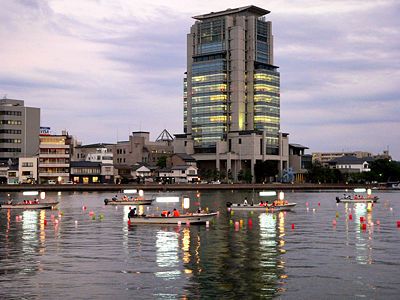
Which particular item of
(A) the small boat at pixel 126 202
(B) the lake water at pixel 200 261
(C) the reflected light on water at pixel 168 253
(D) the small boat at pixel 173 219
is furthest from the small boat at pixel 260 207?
(C) the reflected light on water at pixel 168 253

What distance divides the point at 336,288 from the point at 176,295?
10450 millimetres

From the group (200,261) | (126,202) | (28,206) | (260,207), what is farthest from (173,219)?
(126,202)

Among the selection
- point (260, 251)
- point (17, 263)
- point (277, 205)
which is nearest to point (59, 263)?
point (17, 263)

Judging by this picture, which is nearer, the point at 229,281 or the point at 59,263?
the point at 229,281

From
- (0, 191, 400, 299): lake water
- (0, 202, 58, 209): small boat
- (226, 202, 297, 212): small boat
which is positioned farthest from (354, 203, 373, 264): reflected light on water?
(0, 202, 58, 209): small boat

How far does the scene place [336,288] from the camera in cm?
4000

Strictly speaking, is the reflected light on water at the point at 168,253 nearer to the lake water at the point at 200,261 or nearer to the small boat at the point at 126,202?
the lake water at the point at 200,261

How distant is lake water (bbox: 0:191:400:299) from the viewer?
3950 centimetres

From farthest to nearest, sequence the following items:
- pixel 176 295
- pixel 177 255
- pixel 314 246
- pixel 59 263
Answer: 1. pixel 314 246
2. pixel 177 255
3. pixel 59 263
4. pixel 176 295

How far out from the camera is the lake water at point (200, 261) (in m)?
39.5

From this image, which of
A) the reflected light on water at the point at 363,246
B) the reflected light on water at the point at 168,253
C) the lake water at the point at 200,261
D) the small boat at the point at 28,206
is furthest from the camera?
the small boat at the point at 28,206

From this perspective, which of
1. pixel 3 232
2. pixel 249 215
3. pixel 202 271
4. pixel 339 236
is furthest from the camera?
pixel 249 215

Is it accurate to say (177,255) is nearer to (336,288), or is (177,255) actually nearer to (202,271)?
(202,271)

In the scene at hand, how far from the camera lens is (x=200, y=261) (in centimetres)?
5103
